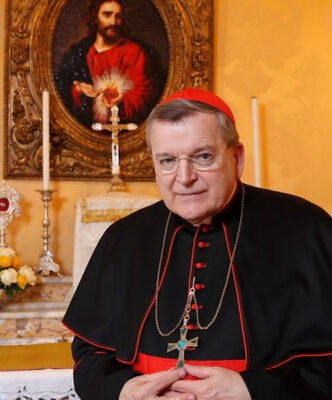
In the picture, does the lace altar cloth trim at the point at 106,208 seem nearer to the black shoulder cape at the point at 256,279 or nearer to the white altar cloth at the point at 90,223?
the white altar cloth at the point at 90,223

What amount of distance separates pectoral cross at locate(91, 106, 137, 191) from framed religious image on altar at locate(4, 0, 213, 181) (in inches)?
4.9

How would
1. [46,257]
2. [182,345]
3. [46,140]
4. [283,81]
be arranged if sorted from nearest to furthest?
[182,345] → [46,140] → [46,257] → [283,81]

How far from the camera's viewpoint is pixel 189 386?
1672 mm

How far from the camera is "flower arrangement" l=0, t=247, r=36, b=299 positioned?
321cm

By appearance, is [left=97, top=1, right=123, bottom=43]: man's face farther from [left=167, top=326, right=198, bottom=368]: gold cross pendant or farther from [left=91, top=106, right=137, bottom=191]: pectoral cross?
[left=167, top=326, right=198, bottom=368]: gold cross pendant

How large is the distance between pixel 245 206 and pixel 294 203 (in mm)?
174

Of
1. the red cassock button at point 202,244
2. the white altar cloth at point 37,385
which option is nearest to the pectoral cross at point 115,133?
the white altar cloth at point 37,385

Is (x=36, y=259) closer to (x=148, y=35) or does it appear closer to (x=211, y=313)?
(x=148, y=35)

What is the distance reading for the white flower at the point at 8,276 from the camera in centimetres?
320

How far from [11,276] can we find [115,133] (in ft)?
4.36

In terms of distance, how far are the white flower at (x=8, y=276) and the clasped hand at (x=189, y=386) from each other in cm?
162

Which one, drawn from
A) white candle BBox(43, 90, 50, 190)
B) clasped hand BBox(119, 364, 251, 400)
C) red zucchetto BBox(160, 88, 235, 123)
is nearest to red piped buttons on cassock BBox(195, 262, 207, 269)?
clasped hand BBox(119, 364, 251, 400)

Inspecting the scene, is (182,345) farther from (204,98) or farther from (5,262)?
(5,262)

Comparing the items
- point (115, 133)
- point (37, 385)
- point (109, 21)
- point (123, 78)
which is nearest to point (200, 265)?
point (37, 385)
